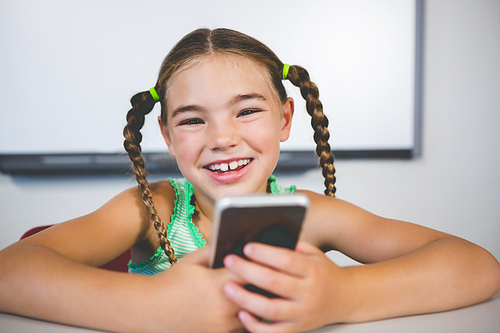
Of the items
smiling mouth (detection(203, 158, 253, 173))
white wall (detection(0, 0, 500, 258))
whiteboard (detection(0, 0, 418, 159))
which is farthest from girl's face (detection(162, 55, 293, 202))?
white wall (detection(0, 0, 500, 258))

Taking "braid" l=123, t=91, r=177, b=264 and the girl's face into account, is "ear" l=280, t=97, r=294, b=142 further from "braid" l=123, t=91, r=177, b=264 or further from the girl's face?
"braid" l=123, t=91, r=177, b=264

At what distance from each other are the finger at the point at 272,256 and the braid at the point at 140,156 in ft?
1.27

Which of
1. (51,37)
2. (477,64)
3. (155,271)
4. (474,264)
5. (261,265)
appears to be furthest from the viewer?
(477,64)

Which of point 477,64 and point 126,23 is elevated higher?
point 126,23

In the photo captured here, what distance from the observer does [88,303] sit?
41 cm

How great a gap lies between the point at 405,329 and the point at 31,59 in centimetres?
145

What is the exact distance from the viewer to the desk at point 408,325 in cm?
41

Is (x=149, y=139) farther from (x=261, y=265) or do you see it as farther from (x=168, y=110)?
(x=261, y=265)

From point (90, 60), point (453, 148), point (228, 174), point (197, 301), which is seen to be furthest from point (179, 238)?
point (453, 148)

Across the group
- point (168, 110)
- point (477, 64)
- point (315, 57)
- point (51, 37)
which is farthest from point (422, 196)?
point (51, 37)

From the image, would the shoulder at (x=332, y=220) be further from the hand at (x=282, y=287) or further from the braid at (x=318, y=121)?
the hand at (x=282, y=287)

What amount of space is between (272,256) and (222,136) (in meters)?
0.37

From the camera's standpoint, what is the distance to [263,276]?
Answer: 0.34 metres

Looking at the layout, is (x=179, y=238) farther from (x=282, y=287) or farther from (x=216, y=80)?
(x=282, y=287)
